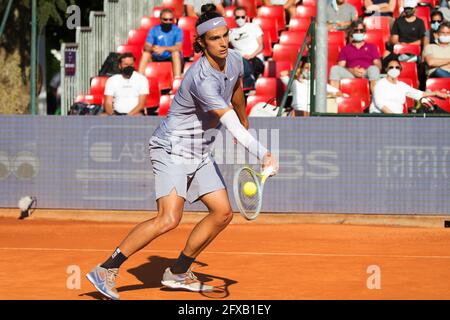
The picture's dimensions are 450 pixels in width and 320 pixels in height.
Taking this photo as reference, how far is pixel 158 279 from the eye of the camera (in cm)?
955

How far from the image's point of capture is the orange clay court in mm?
8742

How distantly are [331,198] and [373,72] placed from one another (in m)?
2.12

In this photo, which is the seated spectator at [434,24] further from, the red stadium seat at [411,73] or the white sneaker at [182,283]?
the white sneaker at [182,283]

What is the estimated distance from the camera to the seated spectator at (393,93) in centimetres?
1501

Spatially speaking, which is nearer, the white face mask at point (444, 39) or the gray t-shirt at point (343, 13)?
the white face mask at point (444, 39)

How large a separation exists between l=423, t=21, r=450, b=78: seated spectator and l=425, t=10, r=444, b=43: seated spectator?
36 cm

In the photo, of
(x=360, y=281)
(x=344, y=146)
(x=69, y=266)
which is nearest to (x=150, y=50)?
(x=344, y=146)

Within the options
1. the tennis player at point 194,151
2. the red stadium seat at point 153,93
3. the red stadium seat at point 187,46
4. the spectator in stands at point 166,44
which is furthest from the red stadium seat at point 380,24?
the tennis player at point 194,151

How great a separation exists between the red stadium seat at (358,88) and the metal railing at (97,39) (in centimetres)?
495

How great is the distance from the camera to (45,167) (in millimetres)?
15102

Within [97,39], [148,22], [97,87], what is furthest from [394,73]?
[97,39]

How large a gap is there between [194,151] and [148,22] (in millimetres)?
10687

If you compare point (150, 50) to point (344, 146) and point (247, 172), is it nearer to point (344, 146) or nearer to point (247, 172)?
point (344, 146)

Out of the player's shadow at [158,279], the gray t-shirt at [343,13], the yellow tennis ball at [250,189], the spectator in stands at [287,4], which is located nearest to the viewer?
the yellow tennis ball at [250,189]
